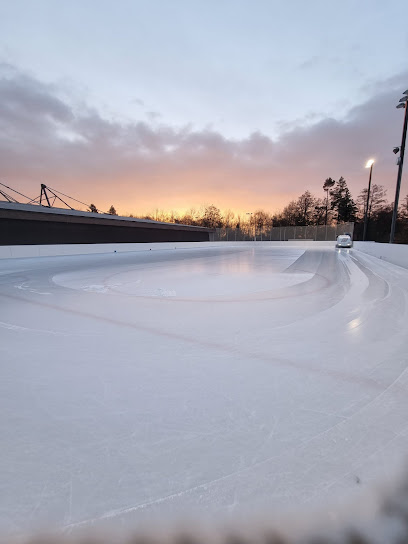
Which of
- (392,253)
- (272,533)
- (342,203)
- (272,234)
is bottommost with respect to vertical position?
(272,533)

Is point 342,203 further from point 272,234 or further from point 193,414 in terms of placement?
point 193,414

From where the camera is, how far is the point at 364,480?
1477 mm

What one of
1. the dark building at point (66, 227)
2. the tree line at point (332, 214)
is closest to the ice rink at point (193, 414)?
the dark building at point (66, 227)

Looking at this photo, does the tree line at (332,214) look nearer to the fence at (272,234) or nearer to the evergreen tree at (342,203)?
the evergreen tree at (342,203)

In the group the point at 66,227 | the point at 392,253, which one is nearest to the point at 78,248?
the point at 66,227

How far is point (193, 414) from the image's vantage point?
2018 mm

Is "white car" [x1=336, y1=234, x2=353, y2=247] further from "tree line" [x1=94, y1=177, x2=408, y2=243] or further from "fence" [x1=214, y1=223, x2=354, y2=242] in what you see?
"tree line" [x1=94, y1=177, x2=408, y2=243]

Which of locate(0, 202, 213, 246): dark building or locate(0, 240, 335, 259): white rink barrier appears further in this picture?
locate(0, 202, 213, 246): dark building

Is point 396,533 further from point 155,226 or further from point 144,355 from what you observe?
point 155,226

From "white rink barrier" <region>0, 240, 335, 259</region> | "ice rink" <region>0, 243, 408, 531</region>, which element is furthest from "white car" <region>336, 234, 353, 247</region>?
"ice rink" <region>0, 243, 408, 531</region>

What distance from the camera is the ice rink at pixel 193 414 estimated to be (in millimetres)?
1408

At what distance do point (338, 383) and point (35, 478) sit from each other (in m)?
2.25

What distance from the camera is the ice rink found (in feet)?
4.62

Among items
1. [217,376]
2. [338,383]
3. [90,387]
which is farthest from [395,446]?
[90,387]
